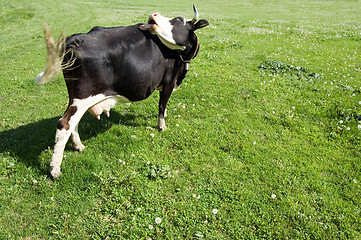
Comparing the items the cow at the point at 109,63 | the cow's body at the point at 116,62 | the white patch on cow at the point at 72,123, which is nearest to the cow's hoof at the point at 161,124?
the cow at the point at 109,63

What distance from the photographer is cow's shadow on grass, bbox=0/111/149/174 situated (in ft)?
17.6

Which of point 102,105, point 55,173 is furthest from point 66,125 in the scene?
point 55,173

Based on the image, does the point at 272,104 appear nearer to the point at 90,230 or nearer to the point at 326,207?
the point at 326,207

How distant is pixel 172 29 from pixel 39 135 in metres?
4.05

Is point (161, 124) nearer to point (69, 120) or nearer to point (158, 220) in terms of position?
point (69, 120)

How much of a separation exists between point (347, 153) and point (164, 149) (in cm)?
428

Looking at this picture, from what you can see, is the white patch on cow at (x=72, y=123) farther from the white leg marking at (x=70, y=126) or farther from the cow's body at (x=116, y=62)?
the cow's body at (x=116, y=62)

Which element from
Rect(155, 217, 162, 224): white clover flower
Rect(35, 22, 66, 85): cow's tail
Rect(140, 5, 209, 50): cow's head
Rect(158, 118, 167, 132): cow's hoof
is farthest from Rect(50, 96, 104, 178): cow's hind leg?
Rect(155, 217, 162, 224): white clover flower

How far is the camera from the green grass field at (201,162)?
4215 millimetres

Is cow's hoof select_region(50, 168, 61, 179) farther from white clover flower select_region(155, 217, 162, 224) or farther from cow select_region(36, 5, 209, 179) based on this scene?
white clover flower select_region(155, 217, 162, 224)

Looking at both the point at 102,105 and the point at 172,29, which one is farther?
the point at 172,29

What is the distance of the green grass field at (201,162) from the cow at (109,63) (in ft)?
1.92

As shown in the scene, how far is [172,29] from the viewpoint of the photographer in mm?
5465

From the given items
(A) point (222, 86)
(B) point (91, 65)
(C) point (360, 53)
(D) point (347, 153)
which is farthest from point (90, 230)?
(C) point (360, 53)
